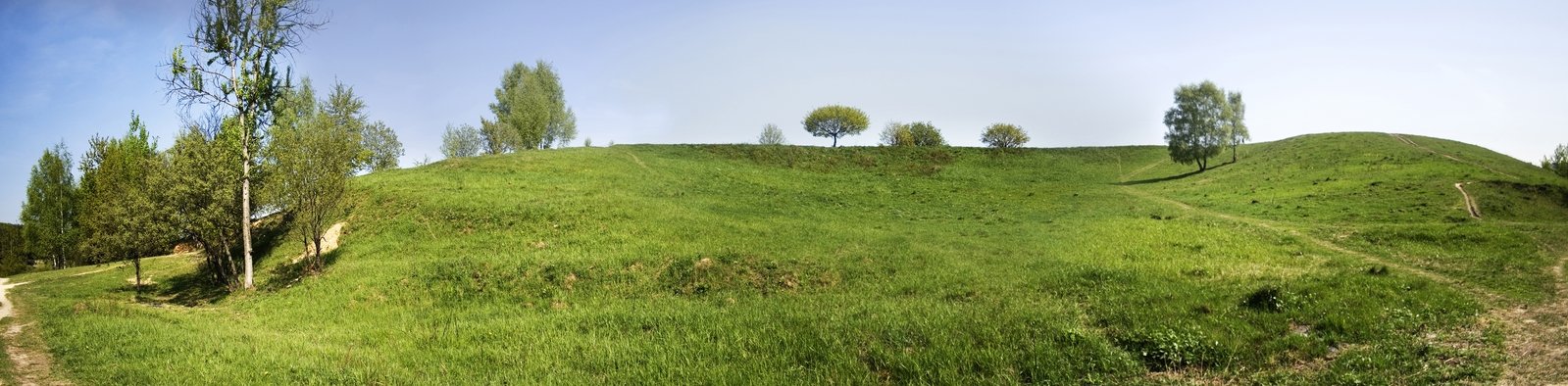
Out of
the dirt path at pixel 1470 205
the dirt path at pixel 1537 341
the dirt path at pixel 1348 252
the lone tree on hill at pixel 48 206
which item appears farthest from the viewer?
the lone tree on hill at pixel 48 206

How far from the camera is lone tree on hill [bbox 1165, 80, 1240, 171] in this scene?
58.4 m

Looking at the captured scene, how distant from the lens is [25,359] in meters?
12.8

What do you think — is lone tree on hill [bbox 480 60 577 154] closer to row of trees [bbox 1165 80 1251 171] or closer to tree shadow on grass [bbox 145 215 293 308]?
tree shadow on grass [bbox 145 215 293 308]

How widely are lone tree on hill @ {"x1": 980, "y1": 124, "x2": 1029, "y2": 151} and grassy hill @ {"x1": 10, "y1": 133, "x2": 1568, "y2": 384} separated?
4634cm

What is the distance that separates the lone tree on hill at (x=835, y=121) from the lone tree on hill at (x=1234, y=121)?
44.9m

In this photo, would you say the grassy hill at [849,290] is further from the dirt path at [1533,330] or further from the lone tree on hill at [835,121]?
the lone tree on hill at [835,121]

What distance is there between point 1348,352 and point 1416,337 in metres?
1.61

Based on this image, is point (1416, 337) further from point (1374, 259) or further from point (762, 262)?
point (762, 262)

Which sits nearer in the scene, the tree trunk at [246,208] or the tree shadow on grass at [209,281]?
A: the tree trunk at [246,208]

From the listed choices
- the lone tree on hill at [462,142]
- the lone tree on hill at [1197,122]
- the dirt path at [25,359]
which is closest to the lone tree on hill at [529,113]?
the lone tree on hill at [462,142]

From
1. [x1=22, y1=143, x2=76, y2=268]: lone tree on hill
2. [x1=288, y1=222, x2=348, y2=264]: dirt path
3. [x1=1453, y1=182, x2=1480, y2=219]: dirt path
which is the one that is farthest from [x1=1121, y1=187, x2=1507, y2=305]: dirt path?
[x1=22, y1=143, x2=76, y2=268]: lone tree on hill

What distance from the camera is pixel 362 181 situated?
4003 cm

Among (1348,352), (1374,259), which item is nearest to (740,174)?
(1374,259)

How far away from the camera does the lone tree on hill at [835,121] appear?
91938 millimetres
